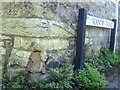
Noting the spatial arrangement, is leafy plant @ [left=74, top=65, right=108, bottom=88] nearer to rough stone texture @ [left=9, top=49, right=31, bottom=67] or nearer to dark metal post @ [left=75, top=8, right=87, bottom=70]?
dark metal post @ [left=75, top=8, right=87, bottom=70]

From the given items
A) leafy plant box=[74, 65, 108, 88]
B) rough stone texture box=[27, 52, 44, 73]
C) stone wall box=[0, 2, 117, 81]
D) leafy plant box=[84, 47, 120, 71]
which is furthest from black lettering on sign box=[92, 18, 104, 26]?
rough stone texture box=[27, 52, 44, 73]

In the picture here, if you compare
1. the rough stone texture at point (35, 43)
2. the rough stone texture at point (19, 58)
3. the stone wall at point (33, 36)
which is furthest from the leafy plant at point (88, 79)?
the rough stone texture at point (19, 58)

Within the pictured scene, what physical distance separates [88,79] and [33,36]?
1.06m

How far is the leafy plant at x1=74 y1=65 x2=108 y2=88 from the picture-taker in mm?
2527

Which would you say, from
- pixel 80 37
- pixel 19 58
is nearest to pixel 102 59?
pixel 80 37

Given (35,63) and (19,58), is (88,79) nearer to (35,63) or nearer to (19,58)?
(35,63)

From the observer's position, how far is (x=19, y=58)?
2.38 meters

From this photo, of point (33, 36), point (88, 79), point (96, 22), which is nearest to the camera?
point (33, 36)

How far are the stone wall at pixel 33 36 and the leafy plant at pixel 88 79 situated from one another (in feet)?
1.17

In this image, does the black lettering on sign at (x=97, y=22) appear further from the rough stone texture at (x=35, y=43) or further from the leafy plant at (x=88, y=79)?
the rough stone texture at (x=35, y=43)

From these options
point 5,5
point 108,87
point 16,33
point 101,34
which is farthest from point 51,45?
point 101,34

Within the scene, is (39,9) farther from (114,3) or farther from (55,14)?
(114,3)

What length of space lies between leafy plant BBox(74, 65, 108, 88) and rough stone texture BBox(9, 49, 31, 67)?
0.80m

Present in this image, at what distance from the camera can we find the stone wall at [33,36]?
2311 mm
